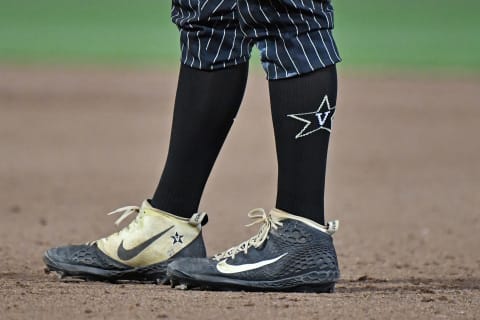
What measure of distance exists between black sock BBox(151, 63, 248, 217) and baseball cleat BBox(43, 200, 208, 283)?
0.13ft

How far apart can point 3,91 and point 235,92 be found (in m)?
9.29

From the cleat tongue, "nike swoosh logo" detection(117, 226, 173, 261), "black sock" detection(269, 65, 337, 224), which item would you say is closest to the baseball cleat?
"nike swoosh logo" detection(117, 226, 173, 261)

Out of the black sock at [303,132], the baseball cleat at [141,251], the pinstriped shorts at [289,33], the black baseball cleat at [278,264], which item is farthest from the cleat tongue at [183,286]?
the pinstriped shorts at [289,33]

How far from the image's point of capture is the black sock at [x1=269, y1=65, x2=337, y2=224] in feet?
9.28

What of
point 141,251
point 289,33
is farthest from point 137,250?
point 289,33

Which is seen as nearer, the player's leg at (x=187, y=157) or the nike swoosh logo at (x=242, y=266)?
the nike swoosh logo at (x=242, y=266)

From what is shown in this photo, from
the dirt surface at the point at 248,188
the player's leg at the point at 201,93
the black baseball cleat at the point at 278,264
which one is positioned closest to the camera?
the dirt surface at the point at 248,188

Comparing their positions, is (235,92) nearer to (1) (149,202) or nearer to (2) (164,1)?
(1) (149,202)

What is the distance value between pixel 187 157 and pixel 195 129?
0.27 feet

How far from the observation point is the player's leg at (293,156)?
2801mm

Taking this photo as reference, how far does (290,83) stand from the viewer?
2828mm

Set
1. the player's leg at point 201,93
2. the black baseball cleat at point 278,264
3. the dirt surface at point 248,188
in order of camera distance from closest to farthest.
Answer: the dirt surface at point 248,188, the black baseball cleat at point 278,264, the player's leg at point 201,93

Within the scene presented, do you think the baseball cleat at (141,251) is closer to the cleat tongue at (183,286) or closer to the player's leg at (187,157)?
the player's leg at (187,157)

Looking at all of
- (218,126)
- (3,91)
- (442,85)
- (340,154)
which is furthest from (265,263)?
(442,85)
